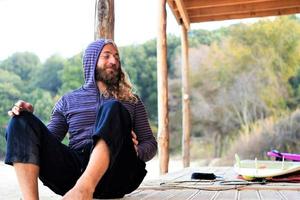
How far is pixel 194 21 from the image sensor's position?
7891mm

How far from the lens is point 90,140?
2143 mm

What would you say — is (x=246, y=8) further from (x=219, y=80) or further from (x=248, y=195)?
(x=219, y=80)

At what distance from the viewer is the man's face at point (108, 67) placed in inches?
92.3

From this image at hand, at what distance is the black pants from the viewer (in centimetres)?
183

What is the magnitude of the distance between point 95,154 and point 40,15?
711 inches

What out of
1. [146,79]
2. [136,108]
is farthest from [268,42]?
[136,108]

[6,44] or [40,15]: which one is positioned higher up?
[40,15]

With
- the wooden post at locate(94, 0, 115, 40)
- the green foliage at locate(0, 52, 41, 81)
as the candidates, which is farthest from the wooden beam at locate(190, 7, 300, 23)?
the green foliage at locate(0, 52, 41, 81)

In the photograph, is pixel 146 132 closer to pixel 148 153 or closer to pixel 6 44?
pixel 148 153

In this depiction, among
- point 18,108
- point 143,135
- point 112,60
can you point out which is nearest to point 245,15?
point 112,60

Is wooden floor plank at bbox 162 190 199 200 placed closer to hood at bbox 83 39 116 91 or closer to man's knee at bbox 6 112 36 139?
hood at bbox 83 39 116 91

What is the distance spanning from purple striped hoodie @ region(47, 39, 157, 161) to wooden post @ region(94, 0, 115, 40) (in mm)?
978

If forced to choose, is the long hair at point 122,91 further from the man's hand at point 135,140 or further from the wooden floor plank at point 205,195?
the wooden floor plank at point 205,195

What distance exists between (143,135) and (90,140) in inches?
11.1
